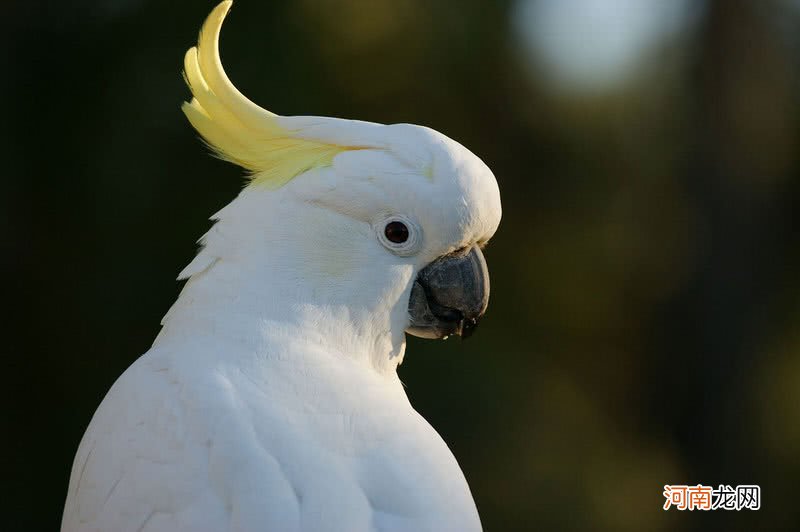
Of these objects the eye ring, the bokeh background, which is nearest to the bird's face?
the eye ring

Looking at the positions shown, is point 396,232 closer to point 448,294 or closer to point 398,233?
point 398,233

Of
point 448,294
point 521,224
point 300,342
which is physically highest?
point 521,224

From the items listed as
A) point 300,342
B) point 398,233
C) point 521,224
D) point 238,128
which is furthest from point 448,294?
point 521,224

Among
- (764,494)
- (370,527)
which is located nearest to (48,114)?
(370,527)

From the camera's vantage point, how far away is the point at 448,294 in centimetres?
165

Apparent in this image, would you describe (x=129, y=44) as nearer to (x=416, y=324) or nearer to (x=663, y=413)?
(x=416, y=324)

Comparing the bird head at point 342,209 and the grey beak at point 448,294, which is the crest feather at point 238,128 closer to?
the bird head at point 342,209

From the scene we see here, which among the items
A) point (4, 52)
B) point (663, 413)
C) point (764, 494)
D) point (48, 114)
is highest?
point (4, 52)

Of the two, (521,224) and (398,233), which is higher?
(521,224)

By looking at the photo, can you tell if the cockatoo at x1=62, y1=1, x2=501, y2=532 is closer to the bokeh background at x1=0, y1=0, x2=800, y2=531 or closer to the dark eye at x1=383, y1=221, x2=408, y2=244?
the dark eye at x1=383, y1=221, x2=408, y2=244

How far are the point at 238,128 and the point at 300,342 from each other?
0.42 meters

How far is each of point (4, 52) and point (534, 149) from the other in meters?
2.64

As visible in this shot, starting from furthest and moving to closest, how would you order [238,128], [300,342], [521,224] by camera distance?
[521,224], [238,128], [300,342]

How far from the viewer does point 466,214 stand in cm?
159
